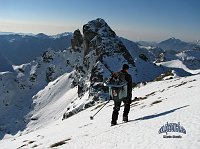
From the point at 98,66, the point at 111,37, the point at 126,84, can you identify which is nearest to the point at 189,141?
the point at 126,84

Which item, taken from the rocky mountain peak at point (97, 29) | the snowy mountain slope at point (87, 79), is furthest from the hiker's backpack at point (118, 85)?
the rocky mountain peak at point (97, 29)

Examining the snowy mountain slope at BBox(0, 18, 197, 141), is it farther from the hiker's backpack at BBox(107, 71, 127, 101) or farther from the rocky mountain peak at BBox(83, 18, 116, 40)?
the hiker's backpack at BBox(107, 71, 127, 101)

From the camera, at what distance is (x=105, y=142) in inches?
698

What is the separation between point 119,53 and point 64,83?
152 ft

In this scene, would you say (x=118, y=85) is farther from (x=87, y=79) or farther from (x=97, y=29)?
(x=97, y=29)

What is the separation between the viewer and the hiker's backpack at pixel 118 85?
22.1 meters

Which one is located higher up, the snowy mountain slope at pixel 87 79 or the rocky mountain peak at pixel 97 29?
the rocky mountain peak at pixel 97 29

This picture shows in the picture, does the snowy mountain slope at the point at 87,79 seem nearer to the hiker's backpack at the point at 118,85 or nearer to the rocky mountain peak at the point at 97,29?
the rocky mountain peak at the point at 97,29

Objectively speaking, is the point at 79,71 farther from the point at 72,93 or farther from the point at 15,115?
the point at 15,115

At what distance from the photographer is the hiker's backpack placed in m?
22.1

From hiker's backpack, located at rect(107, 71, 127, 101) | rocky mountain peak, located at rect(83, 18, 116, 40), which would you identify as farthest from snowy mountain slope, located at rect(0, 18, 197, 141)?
hiker's backpack, located at rect(107, 71, 127, 101)

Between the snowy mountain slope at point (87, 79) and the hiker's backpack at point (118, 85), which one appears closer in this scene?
the hiker's backpack at point (118, 85)

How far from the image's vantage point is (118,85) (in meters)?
→ 22.1

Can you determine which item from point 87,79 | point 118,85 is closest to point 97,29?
point 87,79
